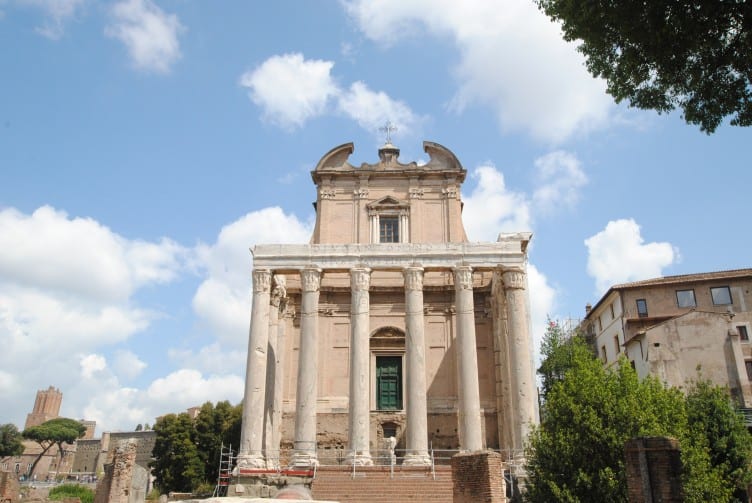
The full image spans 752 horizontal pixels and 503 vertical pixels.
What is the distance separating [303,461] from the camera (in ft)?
71.5

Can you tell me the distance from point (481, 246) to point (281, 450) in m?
11.5

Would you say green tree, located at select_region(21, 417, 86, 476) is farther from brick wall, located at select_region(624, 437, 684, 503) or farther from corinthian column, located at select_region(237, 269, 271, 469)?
brick wall, located at select_region(624, 437, 684, 503)

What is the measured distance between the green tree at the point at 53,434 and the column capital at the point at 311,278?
65.4 m

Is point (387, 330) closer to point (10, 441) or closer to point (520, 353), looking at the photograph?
point (520, 353)

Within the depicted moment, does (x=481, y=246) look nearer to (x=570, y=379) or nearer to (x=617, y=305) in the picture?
(x=570, y=379)

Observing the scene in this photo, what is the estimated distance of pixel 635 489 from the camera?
9000 millimetres

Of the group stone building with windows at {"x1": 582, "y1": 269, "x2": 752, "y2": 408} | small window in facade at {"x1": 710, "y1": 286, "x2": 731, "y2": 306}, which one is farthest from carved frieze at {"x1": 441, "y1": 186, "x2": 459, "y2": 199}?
small window in facade at {"x1": 710, "y1": 286, "x2": 731, "y2": 306}

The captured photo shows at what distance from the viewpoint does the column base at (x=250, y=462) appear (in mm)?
21609

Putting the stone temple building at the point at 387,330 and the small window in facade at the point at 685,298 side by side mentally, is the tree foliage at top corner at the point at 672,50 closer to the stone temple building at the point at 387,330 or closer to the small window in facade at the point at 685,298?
the stone temple building at the point at 387,330

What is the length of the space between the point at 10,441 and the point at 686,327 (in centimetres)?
6585

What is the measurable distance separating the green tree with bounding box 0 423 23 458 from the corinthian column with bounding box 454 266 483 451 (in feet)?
200

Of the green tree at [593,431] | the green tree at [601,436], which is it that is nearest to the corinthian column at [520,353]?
the green tree at [601,436]

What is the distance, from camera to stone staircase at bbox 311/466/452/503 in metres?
19.5

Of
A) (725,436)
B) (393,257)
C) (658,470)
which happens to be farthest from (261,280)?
(658,470)
